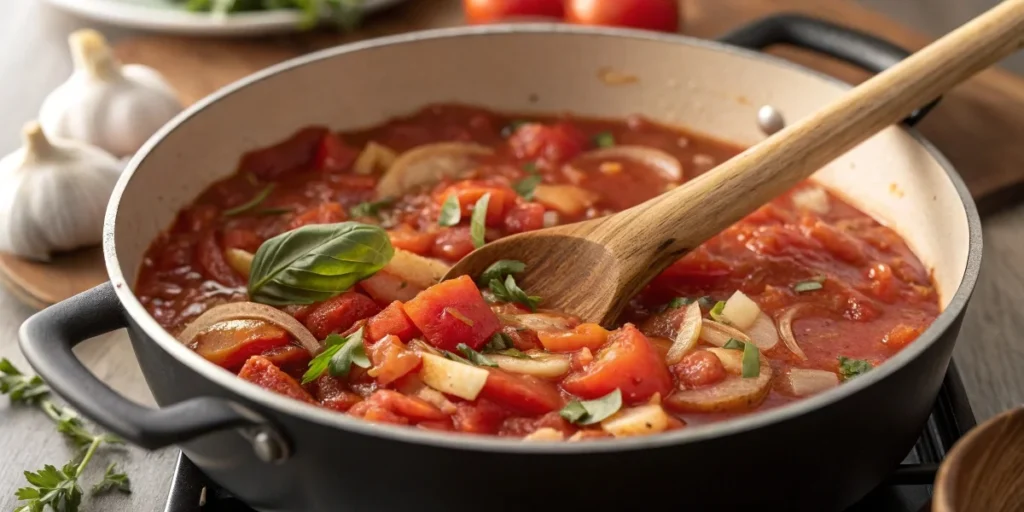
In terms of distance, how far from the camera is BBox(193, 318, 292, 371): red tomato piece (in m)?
2.35

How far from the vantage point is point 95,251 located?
318 cm

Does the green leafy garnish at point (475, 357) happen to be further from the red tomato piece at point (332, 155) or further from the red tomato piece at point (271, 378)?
the red tomato piece at point (332, 155)

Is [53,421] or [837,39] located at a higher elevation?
[837,39]

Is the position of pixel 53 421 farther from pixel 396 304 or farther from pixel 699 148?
pixel 699 148

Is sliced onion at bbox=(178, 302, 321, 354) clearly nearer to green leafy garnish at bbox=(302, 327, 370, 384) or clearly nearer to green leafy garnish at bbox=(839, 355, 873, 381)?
green leafy garnish at bbox=(302, 327, 370, 384)

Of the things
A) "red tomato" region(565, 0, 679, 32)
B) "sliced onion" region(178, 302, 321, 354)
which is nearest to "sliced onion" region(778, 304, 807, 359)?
"sliced onion" region(178, 302, 321, 354)

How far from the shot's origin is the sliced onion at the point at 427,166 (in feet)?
10.3

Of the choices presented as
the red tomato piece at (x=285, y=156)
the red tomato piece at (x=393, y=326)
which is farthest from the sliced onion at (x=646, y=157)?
the red tomato piece at (x=393, y=326)

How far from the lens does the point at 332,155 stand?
10.6 ft

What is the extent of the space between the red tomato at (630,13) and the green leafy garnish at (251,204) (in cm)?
152

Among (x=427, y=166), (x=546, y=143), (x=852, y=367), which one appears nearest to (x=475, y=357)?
(x=852, y=367)

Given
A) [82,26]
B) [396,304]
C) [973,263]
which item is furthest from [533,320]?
[82,26]

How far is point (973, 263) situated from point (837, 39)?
118cm

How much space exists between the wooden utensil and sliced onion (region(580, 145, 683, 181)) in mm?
1521
